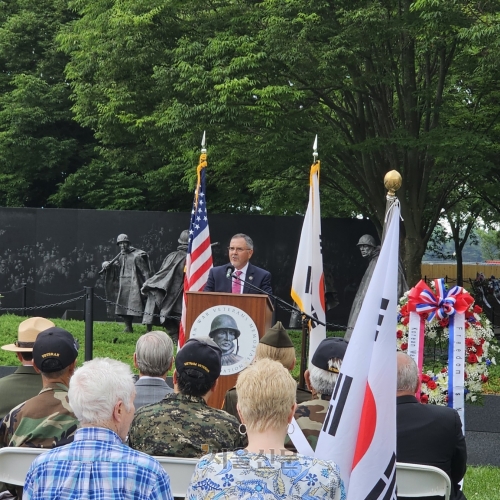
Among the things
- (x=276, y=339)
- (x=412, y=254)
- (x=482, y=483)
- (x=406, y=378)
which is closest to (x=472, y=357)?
(x=482, y=483)

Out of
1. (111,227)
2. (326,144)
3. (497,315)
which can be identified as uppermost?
(326,144)

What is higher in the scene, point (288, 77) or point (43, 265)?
point (288, 77)

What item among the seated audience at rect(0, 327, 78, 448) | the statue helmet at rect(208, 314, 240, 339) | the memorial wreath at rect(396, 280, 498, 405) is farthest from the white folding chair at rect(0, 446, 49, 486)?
the memorial wreath at rect(396, 280, 498, 405)

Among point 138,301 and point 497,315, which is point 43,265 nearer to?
point 138,301

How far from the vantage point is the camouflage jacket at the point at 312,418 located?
4.26 m

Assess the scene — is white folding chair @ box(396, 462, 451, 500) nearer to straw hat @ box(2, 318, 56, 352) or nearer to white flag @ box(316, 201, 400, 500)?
white flag @ box(316, 201, 400, 500)

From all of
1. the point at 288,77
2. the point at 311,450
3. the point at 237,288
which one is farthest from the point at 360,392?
the point at 288,77

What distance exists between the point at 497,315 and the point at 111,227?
29.4 ft

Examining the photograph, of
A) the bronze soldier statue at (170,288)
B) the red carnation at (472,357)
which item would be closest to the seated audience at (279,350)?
the red carnation at (472,357)

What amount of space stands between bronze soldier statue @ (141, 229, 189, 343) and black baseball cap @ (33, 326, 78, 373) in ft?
35.3

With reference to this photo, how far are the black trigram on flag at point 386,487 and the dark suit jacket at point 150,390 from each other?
138 centimetres

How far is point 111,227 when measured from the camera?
2092 cm

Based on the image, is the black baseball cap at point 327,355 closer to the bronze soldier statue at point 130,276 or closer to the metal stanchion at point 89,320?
the metal stanchion at point 89,320

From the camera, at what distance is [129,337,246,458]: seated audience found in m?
3.92
